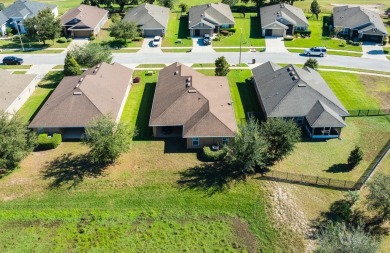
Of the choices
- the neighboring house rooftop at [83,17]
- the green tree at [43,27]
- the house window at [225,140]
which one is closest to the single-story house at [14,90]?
the green tree at [43,27]

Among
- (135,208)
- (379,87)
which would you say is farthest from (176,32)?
(135,208)

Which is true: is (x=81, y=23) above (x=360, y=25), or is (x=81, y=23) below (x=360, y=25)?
above

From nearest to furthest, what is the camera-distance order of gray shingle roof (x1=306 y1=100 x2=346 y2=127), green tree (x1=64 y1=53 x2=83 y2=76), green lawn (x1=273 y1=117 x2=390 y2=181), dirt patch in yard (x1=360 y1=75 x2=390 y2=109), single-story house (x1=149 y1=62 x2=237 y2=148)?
green lawn (x1=273 y1=117 x2=390 y2=181) → single-story house (x1=149 y1=62 x2=237 y2=148) → gray shingle roof (x1=306 y1=100 x2=346 y2=127) → dirt patch in yard (x1=360 y1=75 x2=390 y2=109) → green tree (x1=64 y1=53 x2=83 y2=76)

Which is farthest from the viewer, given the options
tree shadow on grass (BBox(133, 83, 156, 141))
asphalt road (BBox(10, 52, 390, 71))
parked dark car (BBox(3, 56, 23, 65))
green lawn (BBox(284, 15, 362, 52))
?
green lawn (BBox(284, 15, 362, 52))

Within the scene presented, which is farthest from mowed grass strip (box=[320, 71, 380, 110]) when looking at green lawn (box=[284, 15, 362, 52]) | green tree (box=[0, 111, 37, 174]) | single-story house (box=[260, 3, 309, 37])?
green tree (box=[0, 111, 37, 174])

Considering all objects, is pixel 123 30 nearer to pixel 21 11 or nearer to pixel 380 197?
pixel 21 11

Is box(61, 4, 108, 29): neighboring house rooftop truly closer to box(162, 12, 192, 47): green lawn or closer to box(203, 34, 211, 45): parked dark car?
box(162, 12, 192, 47): green lawn
